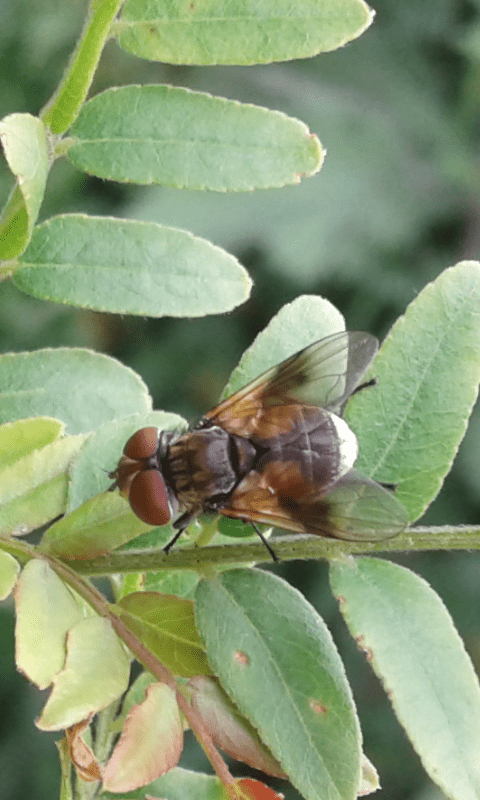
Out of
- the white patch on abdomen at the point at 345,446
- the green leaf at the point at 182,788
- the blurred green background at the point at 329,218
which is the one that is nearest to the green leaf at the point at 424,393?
the white patch on abdomen at the point at 345,446

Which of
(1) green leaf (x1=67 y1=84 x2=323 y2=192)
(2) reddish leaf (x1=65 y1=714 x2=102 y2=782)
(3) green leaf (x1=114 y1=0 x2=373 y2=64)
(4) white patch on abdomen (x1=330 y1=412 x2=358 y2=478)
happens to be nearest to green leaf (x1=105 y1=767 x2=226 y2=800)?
(2) reddish leaf (x1=65 y1=714 x2=102 y2=782)

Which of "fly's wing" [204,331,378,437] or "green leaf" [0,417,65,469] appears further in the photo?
"fly's wing" [204,331,378,437]

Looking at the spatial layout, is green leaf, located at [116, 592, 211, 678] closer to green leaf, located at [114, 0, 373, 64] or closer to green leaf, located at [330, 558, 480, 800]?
green leaf, located at [330, 558, 480, 800]

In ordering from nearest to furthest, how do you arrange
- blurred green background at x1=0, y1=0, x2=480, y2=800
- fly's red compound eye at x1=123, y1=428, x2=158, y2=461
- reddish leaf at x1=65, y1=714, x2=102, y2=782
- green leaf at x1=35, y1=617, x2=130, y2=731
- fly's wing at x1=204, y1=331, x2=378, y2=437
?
green leaf at x1=35, y1=617, x2=130, y2=731, reddish leaf at x1=65, y1=714, x2=102, y2=782, fly's red compound eye at x1=123, y1=428, x2=158, y2=461, fly's wing at x1=204, y1=331, x2=378, y2=437, blurred green background at x1=0, y1=0, x2=480, y2=800

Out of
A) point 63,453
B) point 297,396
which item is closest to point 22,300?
point 297,396

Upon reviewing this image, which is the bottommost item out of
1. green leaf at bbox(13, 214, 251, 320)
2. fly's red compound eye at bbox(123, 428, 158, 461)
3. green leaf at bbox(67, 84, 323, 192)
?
fly's red compound eye at bbox(123, 428, 158, 461)

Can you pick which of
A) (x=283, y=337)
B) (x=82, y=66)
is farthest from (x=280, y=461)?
(x=82, y=66)

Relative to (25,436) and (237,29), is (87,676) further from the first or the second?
(237,29)
